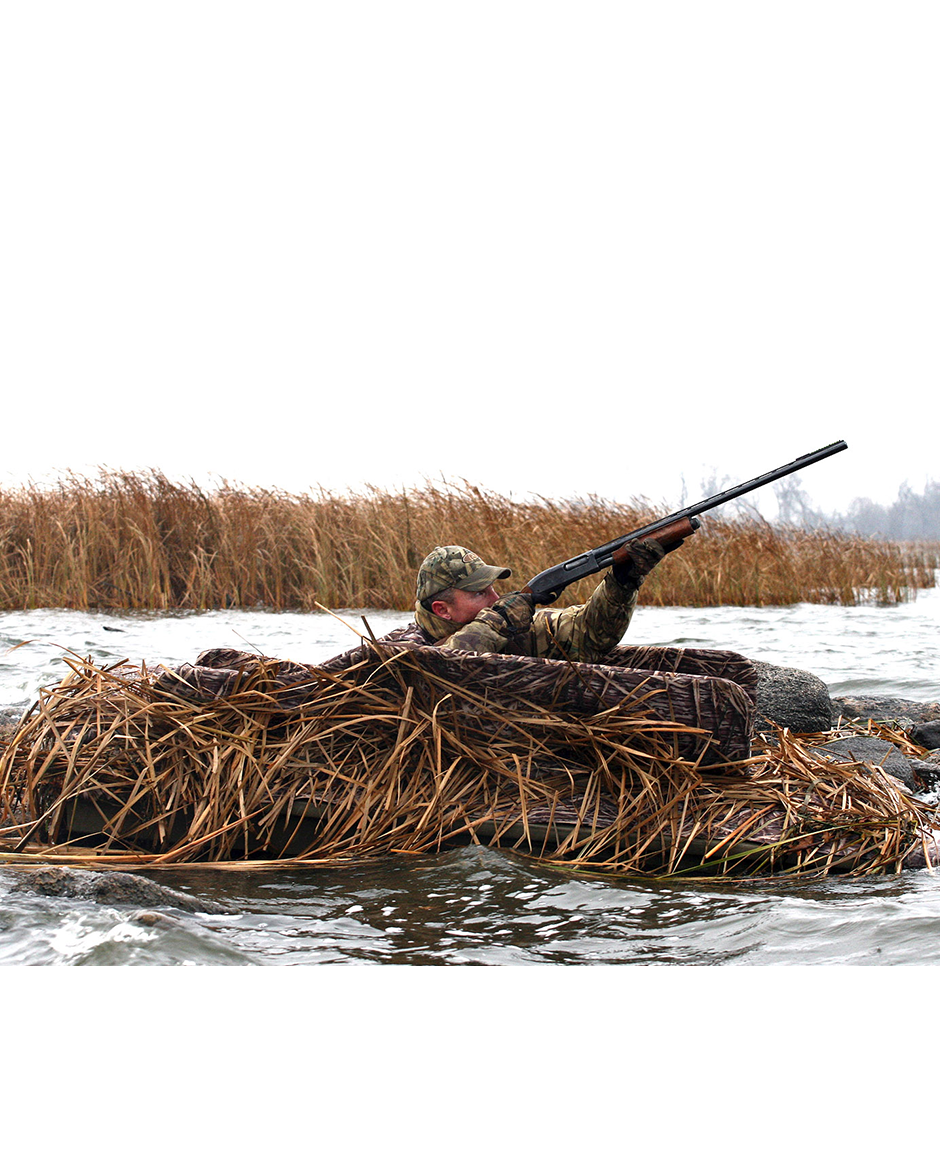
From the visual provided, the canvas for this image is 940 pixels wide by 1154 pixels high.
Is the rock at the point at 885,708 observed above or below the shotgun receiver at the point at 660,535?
below

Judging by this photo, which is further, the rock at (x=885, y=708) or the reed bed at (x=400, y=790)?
the rock at (x=885, y=708)

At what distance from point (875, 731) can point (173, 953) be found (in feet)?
15.9

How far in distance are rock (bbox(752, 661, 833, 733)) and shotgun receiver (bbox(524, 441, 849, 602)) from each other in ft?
7.26

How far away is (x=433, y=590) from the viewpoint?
14.8 feet

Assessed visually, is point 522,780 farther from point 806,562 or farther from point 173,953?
point 806,562

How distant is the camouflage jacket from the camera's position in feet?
13.7

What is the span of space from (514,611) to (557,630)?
0.26 meters

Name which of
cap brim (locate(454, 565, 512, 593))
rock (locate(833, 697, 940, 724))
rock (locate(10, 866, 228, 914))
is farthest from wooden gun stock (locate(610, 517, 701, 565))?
rock (locate(833, 697, 940, 724))

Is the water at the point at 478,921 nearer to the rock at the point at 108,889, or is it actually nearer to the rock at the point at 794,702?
the rock at the point at 108,889

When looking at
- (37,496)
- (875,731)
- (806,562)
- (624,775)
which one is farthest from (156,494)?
(624,775)

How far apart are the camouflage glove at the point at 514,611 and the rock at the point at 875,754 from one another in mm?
1952

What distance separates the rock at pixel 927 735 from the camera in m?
6.27

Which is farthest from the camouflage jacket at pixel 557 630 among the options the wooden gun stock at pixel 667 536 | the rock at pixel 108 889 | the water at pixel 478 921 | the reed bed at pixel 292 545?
the reed bed at pixel 292 545

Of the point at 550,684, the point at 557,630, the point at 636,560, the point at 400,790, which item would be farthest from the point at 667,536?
the point at 400,790
